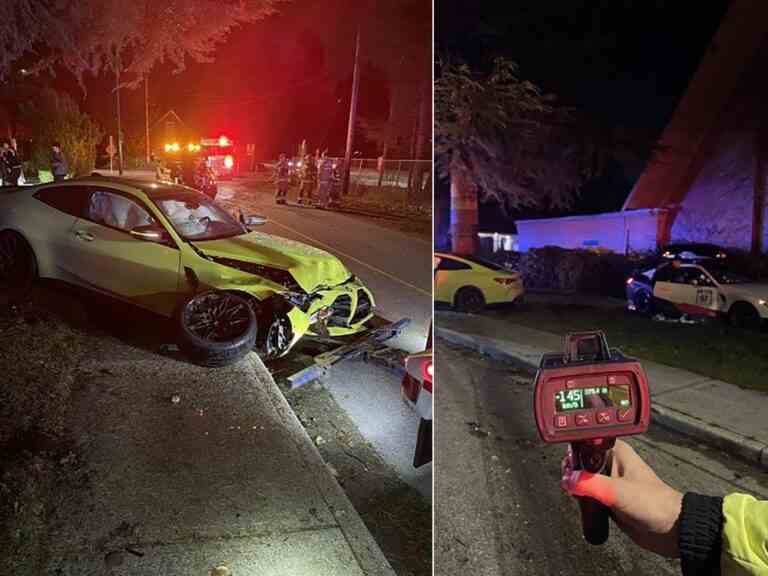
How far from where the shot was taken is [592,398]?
1.03 meters

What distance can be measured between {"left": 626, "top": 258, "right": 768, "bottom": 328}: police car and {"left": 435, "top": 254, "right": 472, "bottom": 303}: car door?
8.11 feet

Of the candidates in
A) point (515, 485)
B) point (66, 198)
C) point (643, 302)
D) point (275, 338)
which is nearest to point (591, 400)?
point (275, 338)

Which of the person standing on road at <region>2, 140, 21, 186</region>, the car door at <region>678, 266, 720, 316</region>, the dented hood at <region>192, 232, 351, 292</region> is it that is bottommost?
the car door at <region>678, 266, 720, 316</region>

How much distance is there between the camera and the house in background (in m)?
7.57

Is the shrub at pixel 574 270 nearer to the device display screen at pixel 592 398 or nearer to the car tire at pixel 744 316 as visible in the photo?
the car tire at pixel 744 316

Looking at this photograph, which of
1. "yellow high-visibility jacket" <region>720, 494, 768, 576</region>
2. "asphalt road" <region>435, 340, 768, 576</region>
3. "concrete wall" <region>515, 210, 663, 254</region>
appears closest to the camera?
"yellow high-visibility jacket" <region>720, 494, 768, 576</region>

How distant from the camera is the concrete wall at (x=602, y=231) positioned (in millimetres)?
8016

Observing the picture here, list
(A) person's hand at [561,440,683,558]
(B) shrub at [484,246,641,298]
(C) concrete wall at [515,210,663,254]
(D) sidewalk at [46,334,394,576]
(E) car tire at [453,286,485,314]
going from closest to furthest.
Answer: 1. (A) person's hand at [561,440,683,558]
2. (D) sidewalk at [46,334,394,576]
3. (E) car tire at [453,286,485,314]
4. (B) shrub at [484,246,641,298]
5. (C) concrete wall at [515,210,663,254]

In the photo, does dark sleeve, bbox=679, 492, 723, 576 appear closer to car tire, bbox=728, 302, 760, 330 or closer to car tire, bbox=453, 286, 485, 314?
car tire, bbox=453, 286, 485, 314

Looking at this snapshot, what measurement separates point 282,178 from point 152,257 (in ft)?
1.51

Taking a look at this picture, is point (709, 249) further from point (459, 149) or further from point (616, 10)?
point (459, 149)

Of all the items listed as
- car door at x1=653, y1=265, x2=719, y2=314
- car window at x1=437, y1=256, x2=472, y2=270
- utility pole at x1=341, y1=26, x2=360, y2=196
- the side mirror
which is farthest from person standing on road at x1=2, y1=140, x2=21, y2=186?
car door at x1=653, y1=265, x2=719, y2=314

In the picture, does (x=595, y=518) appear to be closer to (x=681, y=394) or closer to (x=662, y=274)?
(x=681, y=394)

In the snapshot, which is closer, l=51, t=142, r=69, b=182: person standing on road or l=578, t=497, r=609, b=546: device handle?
l=578, t=497, r=609, b=546: device handle
